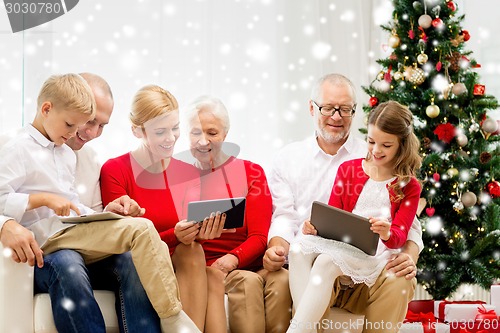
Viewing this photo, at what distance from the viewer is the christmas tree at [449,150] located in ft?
11.8

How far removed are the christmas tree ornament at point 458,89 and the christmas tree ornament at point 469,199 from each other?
19.9 inches

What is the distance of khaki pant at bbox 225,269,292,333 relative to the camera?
2.48 m

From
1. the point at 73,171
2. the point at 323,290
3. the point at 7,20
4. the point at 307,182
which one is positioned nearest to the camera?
the point at 323,290

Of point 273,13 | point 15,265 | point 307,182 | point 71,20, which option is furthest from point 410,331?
point 71,20

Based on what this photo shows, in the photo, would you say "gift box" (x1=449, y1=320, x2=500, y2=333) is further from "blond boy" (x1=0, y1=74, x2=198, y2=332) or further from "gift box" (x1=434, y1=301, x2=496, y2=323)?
"blond boy" (x1=0, y1=74, x2=198, y2=332)

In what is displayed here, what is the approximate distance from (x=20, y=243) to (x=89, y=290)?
0.80 ft

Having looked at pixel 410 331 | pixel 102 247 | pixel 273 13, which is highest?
pixel 273 13

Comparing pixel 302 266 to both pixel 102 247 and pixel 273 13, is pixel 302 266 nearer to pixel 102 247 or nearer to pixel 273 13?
pixel 102 247

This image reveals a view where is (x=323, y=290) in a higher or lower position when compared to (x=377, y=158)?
lower

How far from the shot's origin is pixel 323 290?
232 cm

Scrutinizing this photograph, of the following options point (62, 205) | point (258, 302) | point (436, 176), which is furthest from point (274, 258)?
point (436, 176)

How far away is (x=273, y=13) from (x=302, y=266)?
7.34 ft

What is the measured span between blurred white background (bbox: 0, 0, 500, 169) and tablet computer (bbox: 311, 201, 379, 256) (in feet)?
5.12

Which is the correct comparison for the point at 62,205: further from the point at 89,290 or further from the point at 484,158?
the point at 484,158
